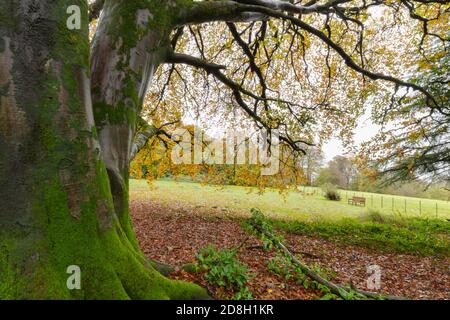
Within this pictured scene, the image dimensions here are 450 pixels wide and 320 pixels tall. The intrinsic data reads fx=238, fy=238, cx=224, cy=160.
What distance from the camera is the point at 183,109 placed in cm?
1012

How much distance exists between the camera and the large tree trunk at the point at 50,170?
A: 5.24ft

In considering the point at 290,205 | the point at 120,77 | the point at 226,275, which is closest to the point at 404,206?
the point at 290,205

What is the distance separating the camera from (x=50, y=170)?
1.71m

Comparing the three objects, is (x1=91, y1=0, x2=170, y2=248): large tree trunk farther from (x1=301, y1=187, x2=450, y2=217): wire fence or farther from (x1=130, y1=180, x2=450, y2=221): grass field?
(x1=301, y1=187, x2=450, y2=217): wire fence

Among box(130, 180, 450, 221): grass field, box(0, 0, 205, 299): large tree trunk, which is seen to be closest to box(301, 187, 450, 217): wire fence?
box(130, 180, 450, 221): grass field

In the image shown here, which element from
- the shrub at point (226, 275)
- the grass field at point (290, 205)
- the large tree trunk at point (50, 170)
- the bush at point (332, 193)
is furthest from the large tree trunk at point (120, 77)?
the bush at point (332, 193)

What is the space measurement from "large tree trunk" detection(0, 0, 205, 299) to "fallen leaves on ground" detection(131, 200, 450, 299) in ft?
4.69

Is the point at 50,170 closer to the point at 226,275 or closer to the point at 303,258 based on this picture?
the point at 226,275

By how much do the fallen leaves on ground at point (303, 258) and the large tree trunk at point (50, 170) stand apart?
1.43 meters

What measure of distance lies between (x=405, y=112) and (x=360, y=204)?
15918 millimetres

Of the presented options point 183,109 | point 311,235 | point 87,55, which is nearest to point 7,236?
point 87,55

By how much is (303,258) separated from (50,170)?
6.61 metres

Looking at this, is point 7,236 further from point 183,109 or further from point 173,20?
point 183,109

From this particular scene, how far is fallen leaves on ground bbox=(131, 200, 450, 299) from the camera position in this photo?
3.80m
